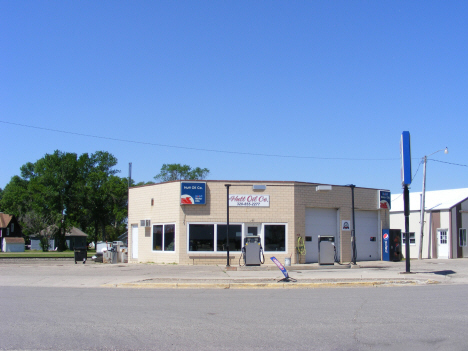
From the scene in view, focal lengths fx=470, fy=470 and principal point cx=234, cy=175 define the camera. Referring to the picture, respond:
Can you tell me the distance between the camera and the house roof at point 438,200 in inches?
1455

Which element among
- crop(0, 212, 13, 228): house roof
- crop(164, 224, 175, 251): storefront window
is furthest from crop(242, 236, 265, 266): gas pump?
crop(0, 212, 13, 228): house roof

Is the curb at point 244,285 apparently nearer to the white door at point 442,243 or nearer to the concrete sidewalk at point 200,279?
the concrete sidewalk at point 200,279

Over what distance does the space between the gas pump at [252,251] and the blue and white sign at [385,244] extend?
898 cm

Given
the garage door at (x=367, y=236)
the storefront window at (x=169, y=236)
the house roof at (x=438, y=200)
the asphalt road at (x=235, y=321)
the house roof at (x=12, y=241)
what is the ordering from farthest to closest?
the house roof at (x=12, y=241)
the house roof at (x=438, y=200)
the garage door at (x=367, y=236)
the storefront window at (x=169, y=236)
the asphalt road at (x=235, y=321)

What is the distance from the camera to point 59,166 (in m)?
78.1

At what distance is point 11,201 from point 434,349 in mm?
90404

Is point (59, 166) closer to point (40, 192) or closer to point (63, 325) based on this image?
point (40, 192)

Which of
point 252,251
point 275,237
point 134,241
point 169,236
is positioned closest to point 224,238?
point 252,251

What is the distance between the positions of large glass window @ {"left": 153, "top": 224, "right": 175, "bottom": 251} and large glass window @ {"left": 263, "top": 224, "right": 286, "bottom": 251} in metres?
5.10

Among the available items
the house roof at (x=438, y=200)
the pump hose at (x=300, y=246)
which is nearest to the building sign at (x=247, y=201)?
the pump hose at (x=300, y=246)

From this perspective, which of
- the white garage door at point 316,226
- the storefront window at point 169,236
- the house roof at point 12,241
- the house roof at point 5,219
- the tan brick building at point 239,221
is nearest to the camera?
the tan brick building at point 239,221

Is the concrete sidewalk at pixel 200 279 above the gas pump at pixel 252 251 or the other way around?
the other way around

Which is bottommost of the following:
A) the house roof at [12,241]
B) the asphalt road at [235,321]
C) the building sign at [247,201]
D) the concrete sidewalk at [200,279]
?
the house roof at [12,241]

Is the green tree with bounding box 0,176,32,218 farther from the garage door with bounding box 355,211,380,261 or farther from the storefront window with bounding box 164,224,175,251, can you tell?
the garage door with bounding box 355,211,380,261
